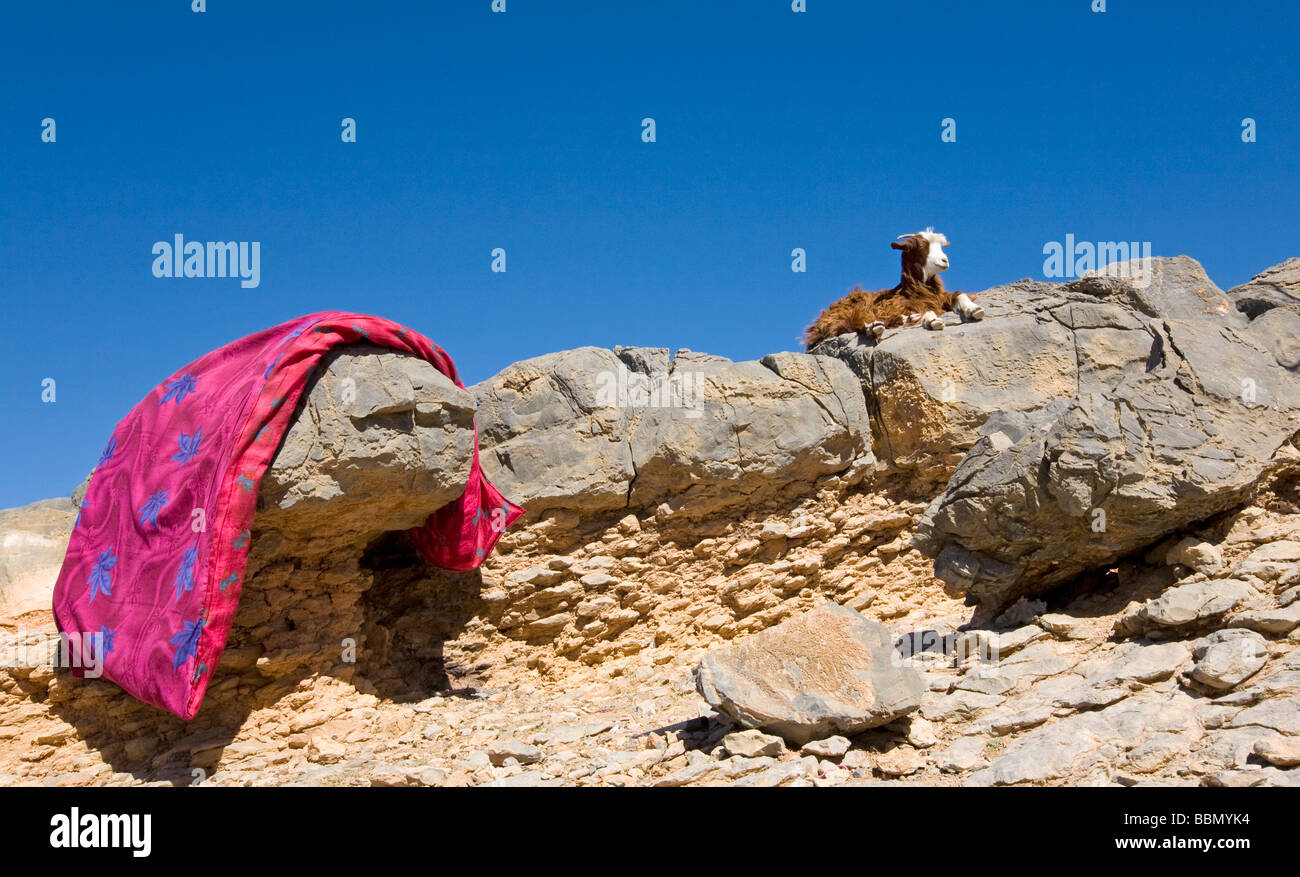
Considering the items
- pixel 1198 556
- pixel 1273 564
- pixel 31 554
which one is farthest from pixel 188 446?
pixel 1273 564

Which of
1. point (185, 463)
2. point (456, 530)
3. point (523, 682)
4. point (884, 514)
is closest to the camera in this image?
point (185, 463)

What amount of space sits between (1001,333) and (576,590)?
3955 mm

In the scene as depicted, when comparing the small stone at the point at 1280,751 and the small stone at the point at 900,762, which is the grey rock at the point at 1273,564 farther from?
the small stone at the point at 900,762

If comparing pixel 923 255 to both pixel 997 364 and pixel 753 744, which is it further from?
pixel 753 744

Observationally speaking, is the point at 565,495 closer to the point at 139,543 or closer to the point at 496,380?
the point at 496,380

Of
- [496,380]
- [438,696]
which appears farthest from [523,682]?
[496,380]

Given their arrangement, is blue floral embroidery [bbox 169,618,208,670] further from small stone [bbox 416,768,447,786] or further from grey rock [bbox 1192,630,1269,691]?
grey rock [bbox 1192,630,1269,691]

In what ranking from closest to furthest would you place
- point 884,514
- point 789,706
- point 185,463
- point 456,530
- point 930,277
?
point 789,706 < point 185,463 < point 456,530 < point 884,514 < point 930,277

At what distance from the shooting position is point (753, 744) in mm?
4500

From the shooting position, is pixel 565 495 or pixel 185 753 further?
pixel 565 495

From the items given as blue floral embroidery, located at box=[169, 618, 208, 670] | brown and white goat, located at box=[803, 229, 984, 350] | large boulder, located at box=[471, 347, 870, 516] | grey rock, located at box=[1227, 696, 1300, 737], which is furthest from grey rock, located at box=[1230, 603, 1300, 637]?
blue floral embroidery, located at box=[169, 618, 208, 670]

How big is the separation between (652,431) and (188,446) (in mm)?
3216

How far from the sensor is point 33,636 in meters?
5.50

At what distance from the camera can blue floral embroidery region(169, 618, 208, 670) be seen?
507 cm
